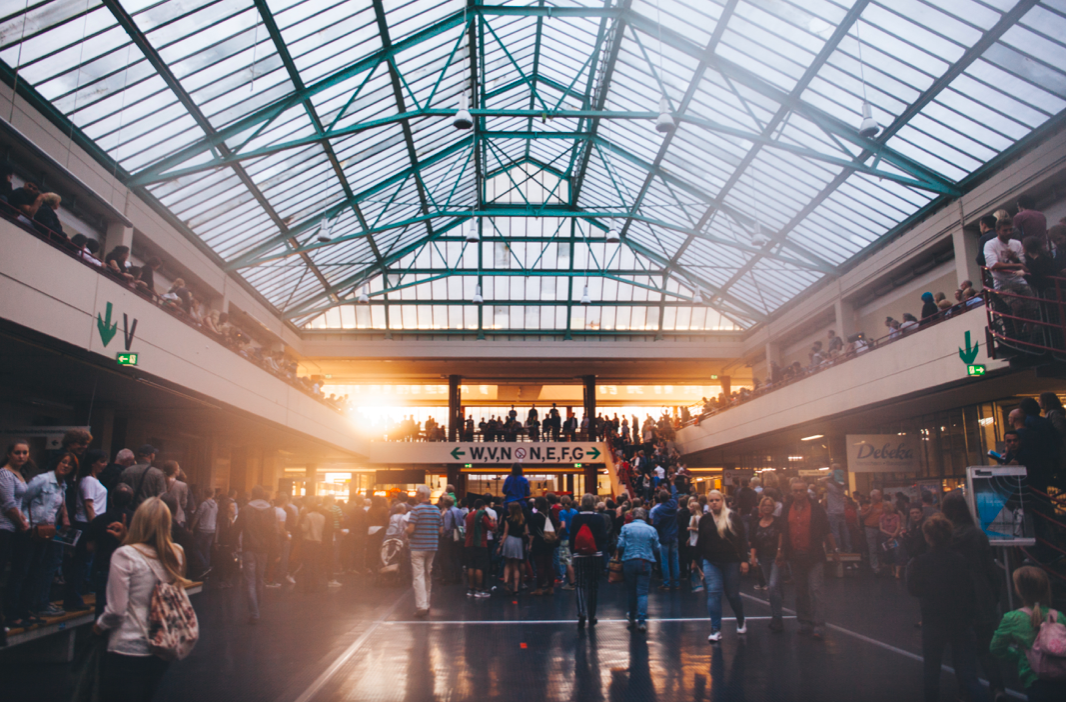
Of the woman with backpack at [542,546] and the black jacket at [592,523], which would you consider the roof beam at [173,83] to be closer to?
the woman with backpack at [542,546]

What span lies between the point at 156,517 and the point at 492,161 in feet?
78.9

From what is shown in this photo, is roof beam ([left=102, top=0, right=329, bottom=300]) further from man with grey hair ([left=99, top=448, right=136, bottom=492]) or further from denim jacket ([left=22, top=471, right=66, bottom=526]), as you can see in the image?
denim jacket ([left=22, top=471, right=66, bottom=526])

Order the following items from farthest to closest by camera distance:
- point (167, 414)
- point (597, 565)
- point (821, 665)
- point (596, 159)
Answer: point (596, 159)
point (167, 414)
point (597, 565)
point (821, 665)

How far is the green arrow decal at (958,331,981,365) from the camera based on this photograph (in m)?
12.1

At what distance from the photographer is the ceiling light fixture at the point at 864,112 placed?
11.5 metres

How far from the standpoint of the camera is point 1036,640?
3.77 m

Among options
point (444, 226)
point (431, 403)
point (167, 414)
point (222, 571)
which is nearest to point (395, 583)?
point (222, 571)

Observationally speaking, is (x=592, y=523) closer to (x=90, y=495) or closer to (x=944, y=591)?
(x=944, y=591)

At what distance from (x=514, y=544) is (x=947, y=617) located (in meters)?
7.38

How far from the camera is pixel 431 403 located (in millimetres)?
34594

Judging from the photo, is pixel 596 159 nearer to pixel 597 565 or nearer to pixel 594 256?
pixel 594 256

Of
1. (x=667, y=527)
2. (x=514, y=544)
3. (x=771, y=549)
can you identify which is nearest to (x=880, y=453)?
(x=667, y=527)

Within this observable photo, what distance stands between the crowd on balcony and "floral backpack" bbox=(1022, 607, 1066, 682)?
37.3ft

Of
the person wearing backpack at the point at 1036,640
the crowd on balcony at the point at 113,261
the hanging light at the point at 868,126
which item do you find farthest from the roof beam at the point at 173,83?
the person wearing backpack at the point at 1036,640
